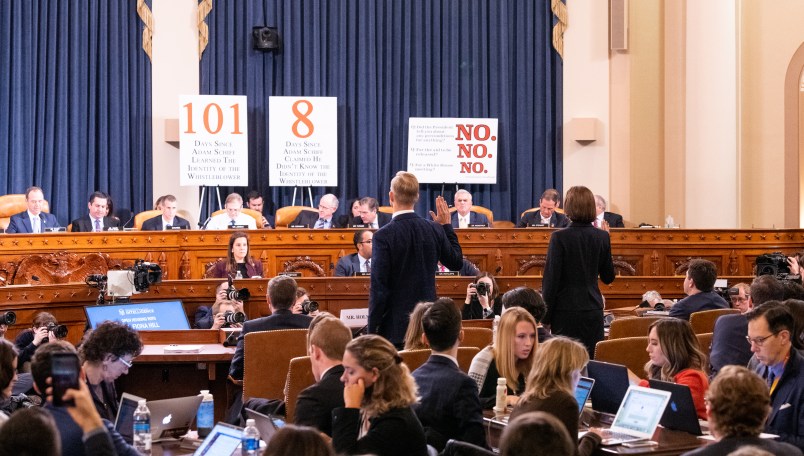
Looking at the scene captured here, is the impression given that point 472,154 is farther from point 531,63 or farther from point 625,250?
point 625,250

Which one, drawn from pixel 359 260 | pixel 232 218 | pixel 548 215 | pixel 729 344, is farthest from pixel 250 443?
pixel 548 215

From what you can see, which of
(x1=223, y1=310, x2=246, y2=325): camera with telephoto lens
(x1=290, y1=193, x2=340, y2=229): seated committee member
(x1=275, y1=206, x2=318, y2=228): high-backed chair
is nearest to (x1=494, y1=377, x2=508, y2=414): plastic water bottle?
(x1=223, y1=310, x2=246, y2=325): camera with telephoto lens

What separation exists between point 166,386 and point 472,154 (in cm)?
722

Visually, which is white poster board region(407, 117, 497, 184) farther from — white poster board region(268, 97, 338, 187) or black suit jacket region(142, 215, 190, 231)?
black suit jacket region(142, 215, 190, 231)

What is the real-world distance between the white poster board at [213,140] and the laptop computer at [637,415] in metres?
9.28

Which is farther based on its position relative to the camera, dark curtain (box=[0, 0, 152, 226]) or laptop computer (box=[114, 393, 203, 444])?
dark curtain (box=[0, 0, 152, 226])

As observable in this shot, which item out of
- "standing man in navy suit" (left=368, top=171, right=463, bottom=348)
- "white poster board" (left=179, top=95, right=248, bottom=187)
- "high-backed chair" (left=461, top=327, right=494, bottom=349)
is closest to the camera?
"standing man in navy suit" (left=368, top=171, right=463, bottom=348)

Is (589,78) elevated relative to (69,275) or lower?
elevated

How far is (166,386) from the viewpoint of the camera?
714cm

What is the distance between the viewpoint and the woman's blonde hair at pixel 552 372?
4.12 metres

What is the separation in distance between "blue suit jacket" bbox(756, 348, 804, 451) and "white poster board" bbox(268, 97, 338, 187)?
9.32 metres

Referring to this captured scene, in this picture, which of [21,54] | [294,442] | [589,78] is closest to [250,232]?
[21,54]

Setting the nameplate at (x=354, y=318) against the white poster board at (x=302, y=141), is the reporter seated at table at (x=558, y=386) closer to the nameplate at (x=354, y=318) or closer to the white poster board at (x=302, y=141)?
the nameplate at (x=354, y=318)

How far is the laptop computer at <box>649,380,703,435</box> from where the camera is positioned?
14.3ft
